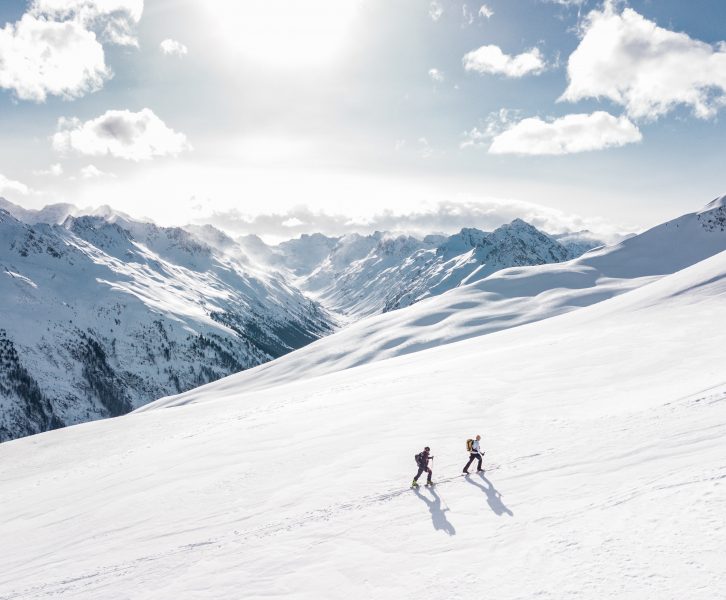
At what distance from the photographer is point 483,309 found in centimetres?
10956

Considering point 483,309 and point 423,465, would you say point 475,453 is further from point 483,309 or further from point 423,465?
point 483,309

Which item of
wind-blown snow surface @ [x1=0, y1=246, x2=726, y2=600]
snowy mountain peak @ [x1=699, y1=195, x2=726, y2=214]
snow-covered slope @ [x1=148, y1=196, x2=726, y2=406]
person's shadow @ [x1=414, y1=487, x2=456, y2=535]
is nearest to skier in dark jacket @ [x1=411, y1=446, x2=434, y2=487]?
person's shadow @ [x1=414, y1=487, x2=456, y2=535]

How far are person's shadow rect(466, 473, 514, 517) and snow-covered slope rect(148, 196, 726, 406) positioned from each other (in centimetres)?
6916

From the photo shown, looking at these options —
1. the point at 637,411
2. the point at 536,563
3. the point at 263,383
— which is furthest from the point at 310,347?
the point at 536,563

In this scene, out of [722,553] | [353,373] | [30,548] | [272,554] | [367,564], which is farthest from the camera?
[353,373]

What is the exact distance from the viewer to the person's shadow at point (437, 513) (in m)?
14.3

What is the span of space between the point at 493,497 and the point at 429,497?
2.34m

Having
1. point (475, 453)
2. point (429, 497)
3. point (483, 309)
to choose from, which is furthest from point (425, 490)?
point (483, 309)

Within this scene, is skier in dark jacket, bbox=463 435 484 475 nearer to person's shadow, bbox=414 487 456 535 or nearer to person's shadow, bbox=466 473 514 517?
person's shadow, bbox=466 473 514 517

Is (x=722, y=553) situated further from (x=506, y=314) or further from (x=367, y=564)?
(x=506, y=314)

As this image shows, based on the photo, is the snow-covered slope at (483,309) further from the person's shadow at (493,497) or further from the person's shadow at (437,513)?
the person's shadow at (437,513)

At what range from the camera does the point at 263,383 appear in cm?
8575

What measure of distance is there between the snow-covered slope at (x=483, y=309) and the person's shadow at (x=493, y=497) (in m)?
69.2

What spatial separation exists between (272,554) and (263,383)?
73.5m
